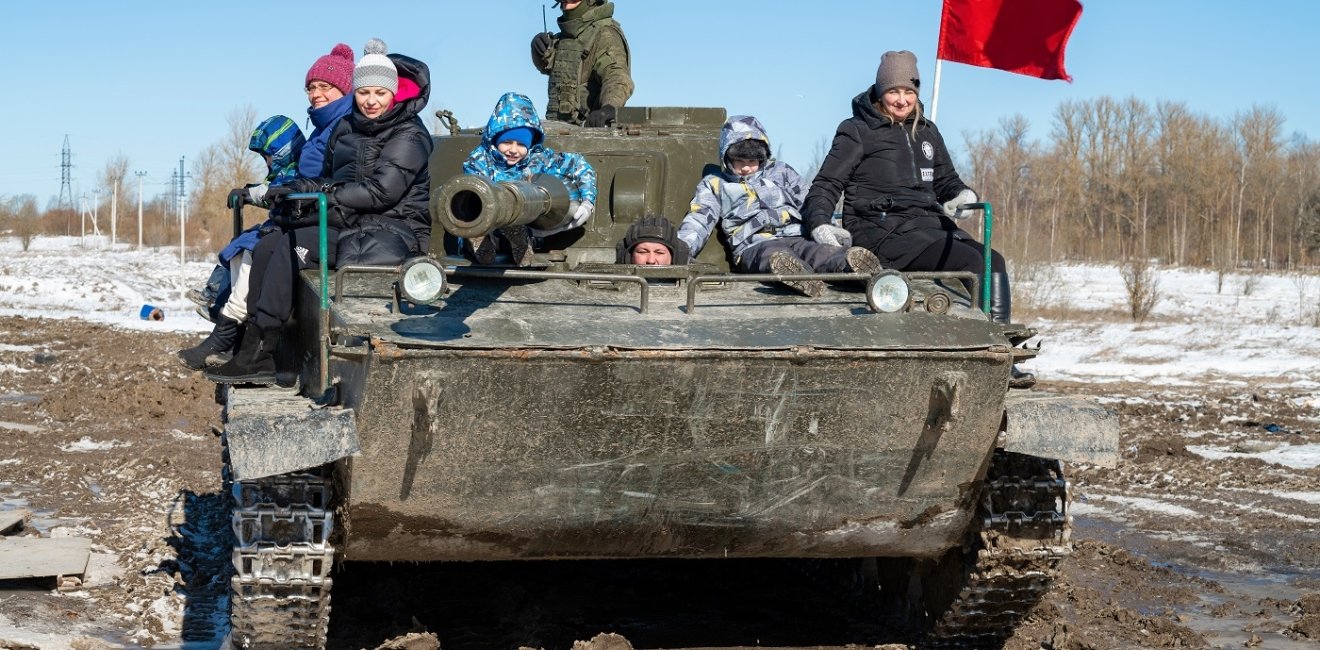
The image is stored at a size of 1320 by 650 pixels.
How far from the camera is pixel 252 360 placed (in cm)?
703

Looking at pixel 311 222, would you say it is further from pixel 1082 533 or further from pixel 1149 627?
pixel 1082 533

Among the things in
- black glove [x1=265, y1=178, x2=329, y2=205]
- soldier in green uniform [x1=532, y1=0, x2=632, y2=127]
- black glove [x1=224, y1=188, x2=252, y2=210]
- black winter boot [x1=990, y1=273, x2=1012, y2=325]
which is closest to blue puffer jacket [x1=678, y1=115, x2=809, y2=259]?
black winter boot [x1=990, y1=273, x2=1012, y2=325]

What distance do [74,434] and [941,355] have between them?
9.19 m

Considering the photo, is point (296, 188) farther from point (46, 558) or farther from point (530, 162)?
point (46, 558)

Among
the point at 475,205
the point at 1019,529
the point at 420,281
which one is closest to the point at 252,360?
the point at 420,281

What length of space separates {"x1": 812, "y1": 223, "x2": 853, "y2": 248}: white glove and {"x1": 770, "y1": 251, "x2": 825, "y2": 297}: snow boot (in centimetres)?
22

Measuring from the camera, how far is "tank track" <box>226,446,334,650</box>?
5297 mm

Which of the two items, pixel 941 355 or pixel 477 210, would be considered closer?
pixel 477 210

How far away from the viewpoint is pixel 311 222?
6.84m

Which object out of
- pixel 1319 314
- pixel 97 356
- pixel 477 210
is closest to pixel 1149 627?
Answer: pixel 477 210

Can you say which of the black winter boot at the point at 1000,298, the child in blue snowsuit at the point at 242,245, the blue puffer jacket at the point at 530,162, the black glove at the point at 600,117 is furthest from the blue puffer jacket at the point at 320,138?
the black winter boot at the point at 1000,298

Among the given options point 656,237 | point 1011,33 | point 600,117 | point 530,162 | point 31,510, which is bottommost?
point 31,510

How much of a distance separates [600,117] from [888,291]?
318 centimetres

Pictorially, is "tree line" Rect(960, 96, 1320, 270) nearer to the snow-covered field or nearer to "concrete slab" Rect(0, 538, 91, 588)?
the snow-covered field
